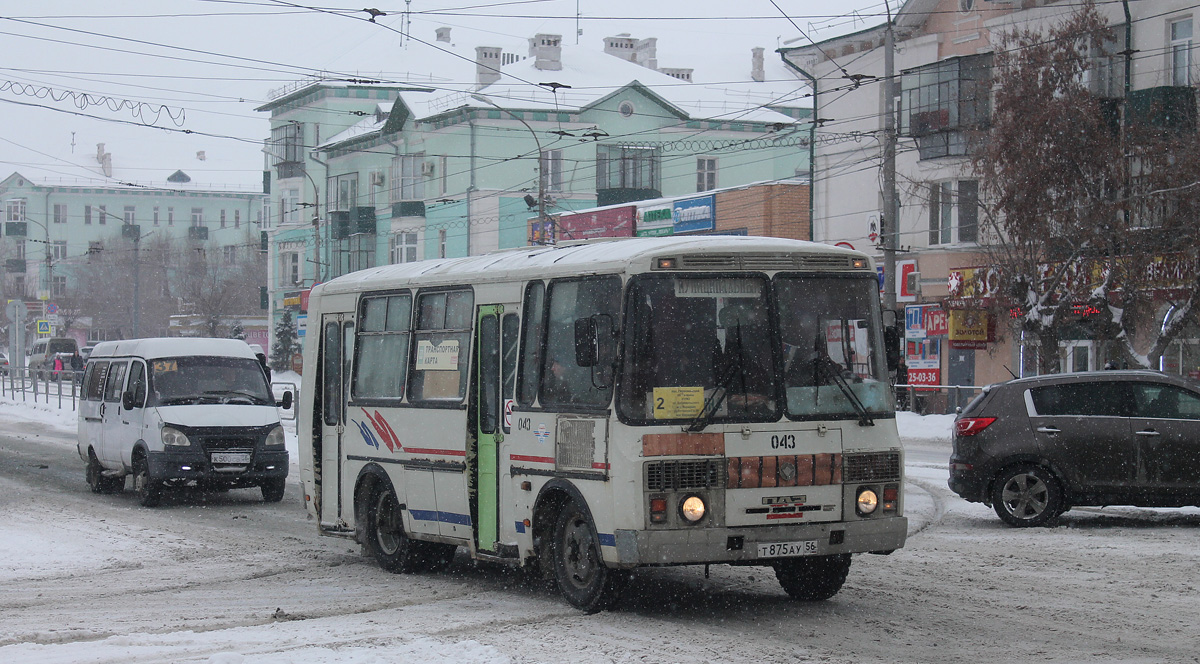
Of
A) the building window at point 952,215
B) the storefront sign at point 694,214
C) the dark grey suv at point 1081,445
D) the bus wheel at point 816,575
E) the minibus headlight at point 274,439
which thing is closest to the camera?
the bus wheel at point 816,575

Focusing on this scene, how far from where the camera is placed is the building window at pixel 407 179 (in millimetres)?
63812

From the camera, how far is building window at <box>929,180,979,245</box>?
126ft

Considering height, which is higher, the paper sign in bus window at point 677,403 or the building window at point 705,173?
the building window at point 705,173

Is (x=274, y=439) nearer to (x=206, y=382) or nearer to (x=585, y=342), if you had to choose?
(x=206, y=382)

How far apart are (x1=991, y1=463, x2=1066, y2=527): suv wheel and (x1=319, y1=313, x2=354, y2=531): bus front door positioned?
257 inches

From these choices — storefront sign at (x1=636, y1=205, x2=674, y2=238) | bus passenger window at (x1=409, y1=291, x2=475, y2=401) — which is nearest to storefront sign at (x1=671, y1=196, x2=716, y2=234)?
storefront sign at (x1=636, y1=205, x2=674, y2=238)

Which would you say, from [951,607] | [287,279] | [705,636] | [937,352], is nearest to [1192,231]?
[937,352]

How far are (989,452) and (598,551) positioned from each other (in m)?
6.48

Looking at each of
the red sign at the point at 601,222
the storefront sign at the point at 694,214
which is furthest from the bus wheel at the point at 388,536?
the red sign at the point at 601,222

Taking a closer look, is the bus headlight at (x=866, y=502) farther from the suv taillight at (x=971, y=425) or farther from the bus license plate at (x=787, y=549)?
the suv taillight at (x=971, y=425)

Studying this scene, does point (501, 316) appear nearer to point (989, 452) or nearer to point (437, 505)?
point (437, 505)

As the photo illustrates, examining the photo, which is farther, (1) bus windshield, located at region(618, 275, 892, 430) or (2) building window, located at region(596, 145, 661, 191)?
(2) building window, located at region(596, 145, 661, 191)

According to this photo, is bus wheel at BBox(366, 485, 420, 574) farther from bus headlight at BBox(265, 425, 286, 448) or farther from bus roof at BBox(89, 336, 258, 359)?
bus roof at BBox(89, 336, 258, 359)

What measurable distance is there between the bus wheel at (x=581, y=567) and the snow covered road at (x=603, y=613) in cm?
12
